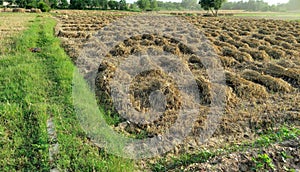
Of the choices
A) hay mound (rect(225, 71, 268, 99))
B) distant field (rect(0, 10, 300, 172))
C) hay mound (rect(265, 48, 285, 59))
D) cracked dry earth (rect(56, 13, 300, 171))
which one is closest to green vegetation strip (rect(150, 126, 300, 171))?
distant field (rect(0, 10, 300, 172))

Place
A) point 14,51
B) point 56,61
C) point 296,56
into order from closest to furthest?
point 56,61, point 14,51, point 296,56

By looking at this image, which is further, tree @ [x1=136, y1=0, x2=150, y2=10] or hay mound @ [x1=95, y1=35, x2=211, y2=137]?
tree @ [x1=136, y1=0, x2=150, y2=10]

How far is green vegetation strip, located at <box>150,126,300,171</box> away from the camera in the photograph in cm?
381

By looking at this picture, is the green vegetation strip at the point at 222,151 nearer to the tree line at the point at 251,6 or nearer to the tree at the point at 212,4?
the tree at the point at 212,4

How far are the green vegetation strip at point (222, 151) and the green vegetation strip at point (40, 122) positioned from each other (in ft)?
1.68

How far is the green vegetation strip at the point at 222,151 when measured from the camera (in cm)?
381

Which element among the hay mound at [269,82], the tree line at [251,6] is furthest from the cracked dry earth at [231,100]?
the tree line at [251,6]

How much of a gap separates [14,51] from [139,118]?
7.11 meters

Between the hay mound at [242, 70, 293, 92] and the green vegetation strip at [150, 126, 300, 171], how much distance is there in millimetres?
2326

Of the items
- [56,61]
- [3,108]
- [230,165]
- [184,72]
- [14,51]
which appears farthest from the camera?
[14,51]

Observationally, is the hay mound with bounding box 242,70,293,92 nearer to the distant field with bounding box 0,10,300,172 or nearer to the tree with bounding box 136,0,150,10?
the distant field with bounding box 0,10,300,172

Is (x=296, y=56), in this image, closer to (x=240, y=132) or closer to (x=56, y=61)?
(x=240, y=132)

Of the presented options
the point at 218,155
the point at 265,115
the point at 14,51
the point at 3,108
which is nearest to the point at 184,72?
the point at 265,115

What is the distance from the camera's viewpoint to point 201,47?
36.6 feet
